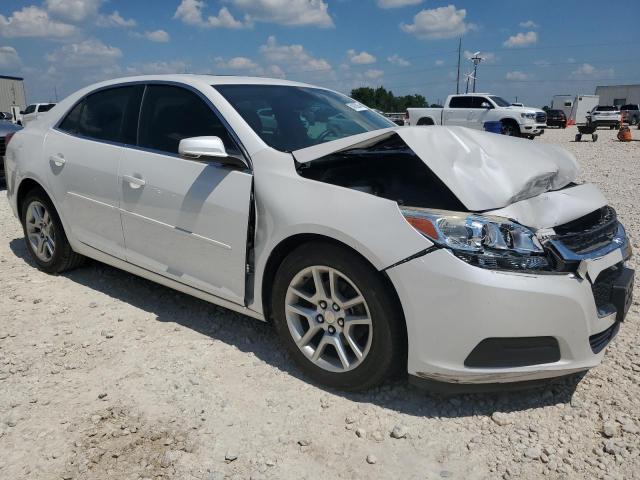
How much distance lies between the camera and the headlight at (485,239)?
2201 mm

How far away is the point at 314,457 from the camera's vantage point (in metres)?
2.25

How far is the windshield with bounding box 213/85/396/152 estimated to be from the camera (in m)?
3.10

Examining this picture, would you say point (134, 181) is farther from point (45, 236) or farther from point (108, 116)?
point (45, 236)

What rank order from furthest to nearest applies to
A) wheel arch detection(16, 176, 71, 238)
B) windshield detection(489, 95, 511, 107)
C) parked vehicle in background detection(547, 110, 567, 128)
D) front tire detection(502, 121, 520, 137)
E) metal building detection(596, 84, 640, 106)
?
1. metal building detection(596, 84, 640, 106)
2. parked vehicle in background detection(547, 110, 567, 128)
3. windshield detection(489, 95, 511, 107)
4. front tire detection(502, 121, 520, 137)
5. wheel arch detection(16, 176, 71, 238)

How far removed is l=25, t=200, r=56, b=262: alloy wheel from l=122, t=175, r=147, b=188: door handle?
1.25 meters

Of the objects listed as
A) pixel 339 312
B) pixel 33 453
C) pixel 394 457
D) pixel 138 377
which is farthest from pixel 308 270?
pixel 33 453

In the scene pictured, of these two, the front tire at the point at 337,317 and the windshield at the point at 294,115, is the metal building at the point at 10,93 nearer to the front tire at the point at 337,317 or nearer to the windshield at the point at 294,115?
the windshield at the point at 294,115

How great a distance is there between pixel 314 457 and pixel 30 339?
2.15 meters

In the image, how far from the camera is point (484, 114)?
22141 mm

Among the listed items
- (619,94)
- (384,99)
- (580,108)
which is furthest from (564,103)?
(384,99)

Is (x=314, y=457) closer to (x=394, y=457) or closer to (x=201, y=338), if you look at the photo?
(x=394, y=457)

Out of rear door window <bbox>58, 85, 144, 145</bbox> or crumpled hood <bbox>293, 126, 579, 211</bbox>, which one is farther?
rear door window <bbox>58, 85, 144, 145</bbox>

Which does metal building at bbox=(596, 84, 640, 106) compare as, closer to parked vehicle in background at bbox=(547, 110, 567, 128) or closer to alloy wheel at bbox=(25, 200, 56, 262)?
parked vehicle in background at bbox=(547, 110, 567, 128)

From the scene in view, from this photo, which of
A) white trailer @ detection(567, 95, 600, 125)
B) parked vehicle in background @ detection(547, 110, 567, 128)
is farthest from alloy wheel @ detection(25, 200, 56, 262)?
white trailer @ detection(567, 95, 600, 125)
